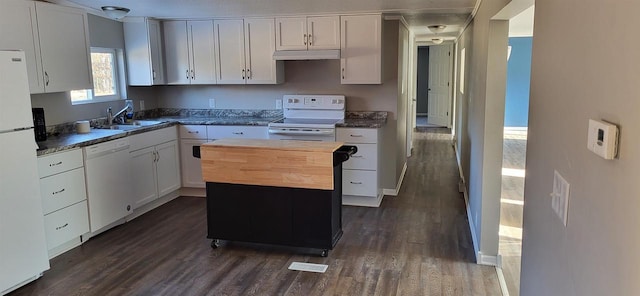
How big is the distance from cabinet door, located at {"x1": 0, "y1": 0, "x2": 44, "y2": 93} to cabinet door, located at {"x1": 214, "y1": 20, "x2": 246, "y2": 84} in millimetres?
1939

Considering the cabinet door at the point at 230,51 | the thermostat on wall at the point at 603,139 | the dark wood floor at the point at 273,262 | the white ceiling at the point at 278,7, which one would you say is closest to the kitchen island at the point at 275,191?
the dark wood floor at the point at 273,262

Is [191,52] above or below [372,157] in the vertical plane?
above

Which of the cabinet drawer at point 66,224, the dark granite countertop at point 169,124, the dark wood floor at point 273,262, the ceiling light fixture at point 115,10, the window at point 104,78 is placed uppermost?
the ceiling light fixture at point 115,10

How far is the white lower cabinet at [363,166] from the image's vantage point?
4852 mm

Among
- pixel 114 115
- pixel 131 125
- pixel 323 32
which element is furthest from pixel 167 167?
pixel 323 32

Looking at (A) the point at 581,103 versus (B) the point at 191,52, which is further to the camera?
(B) the point at 191,52

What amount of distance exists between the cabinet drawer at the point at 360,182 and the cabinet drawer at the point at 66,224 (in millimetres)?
2500

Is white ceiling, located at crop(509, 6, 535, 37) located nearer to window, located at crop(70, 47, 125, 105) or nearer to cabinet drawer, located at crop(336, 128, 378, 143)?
cabinet drawer, located at crop(336, 128, 378, 143)

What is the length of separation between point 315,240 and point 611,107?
2.85 meters

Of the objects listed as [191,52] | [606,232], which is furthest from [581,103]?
[191,52]

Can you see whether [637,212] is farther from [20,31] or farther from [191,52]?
[191,52]

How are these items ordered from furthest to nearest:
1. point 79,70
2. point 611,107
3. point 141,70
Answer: point 141,70 → point 79,70 → point 611,107

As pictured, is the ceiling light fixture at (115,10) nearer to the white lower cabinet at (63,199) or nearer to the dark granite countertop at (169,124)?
the dark granite countertop at (169,124)

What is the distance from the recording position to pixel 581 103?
1.22 metres
